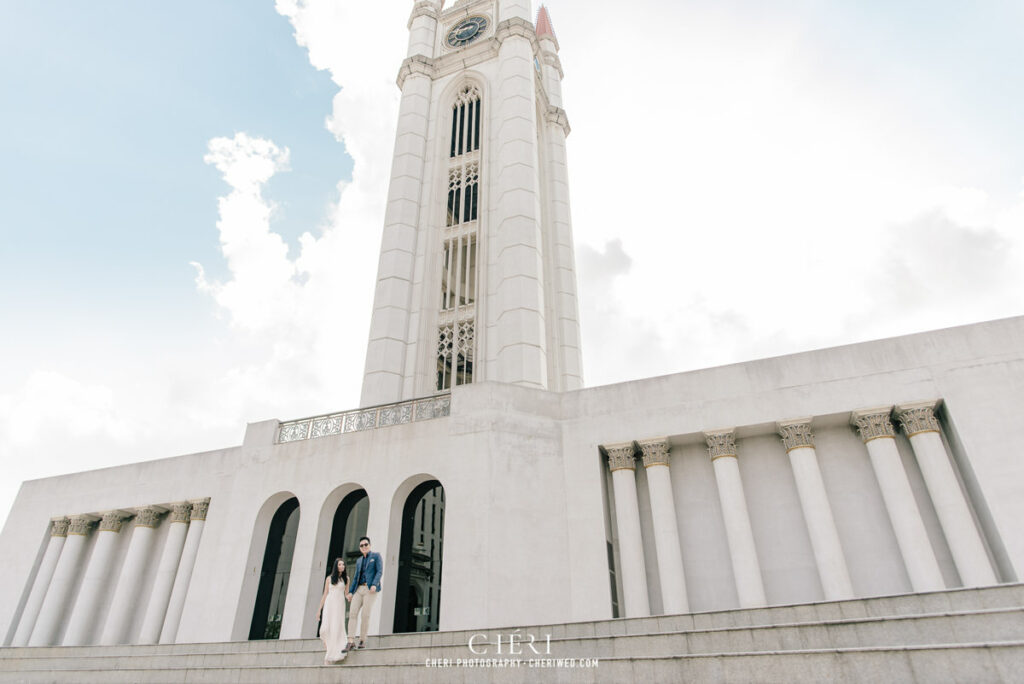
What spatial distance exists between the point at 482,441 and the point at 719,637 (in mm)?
7864

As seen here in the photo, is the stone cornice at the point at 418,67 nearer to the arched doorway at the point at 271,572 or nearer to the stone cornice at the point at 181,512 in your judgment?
the stone cornice at the point at 181,512

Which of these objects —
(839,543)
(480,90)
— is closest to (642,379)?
(839,543)

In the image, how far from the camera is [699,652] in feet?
27.2

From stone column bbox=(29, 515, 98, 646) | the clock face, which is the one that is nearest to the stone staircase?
stone column bbox=(29, 515, 98, 646)

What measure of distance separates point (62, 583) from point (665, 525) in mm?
20238

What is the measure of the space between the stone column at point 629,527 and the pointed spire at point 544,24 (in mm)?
34782

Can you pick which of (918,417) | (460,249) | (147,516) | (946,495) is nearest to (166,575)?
(147,516)

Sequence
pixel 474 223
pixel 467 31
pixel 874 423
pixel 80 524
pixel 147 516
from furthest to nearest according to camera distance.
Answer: pixel 467 31 < pixel 474 223 < pixel 80 524 < pixel 147 516 < pixel 874 423

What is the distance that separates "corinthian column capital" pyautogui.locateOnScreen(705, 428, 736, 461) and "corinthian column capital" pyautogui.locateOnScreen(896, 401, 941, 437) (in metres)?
3.81

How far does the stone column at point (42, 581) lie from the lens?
766 inches

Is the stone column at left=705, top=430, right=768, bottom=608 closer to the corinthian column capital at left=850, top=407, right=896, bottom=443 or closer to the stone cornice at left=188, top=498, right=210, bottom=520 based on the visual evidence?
the corinthian column capital at left=850, top=407, right=896, bottom=443

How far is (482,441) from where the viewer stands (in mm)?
14977

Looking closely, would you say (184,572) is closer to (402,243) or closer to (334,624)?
(334,624)

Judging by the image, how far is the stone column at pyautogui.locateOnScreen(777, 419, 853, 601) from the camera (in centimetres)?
1262
